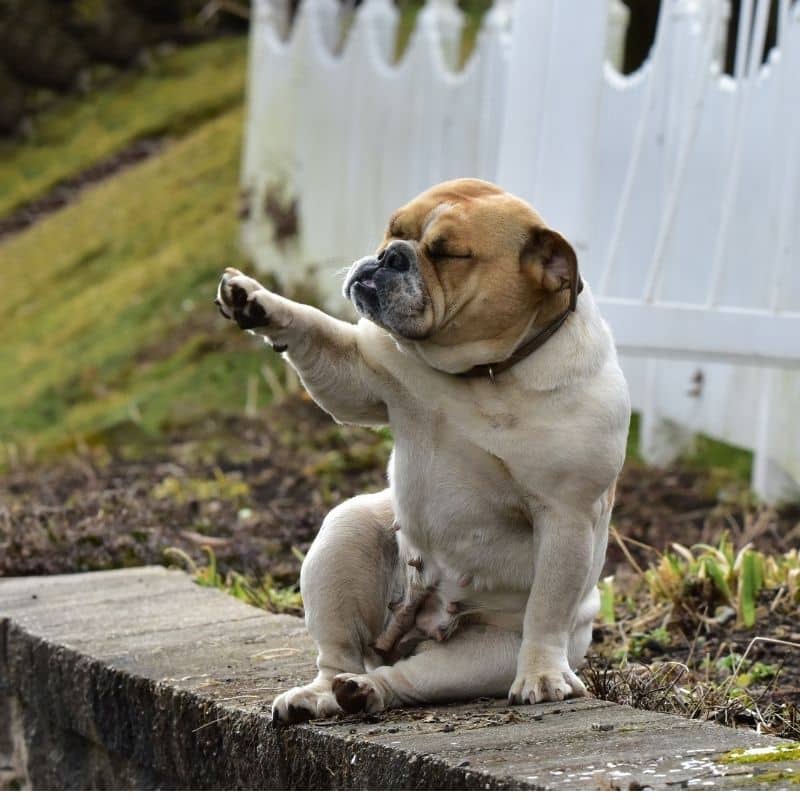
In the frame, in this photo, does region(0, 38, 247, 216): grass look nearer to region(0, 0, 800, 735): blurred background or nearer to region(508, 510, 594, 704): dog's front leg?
region(0, 0, 800, 735): blurred background

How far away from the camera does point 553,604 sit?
10.2 feet

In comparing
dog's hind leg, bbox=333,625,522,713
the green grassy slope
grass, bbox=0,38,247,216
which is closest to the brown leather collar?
dog's hind leg, bbox=333,625,522,713

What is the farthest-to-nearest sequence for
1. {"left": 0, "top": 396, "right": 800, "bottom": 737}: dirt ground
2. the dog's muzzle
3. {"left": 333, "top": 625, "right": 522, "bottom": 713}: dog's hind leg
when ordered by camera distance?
{"left": 0, "top": 396, "right": 800, "bottom": 737}: dirt ground
{"left": 333, "top": 625, "right": 522, "bottom": 713}: dog's hind leg
the dog's muzzle

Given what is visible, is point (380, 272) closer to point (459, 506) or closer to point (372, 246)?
point (459, 506)

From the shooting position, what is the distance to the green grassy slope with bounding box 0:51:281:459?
959 cm

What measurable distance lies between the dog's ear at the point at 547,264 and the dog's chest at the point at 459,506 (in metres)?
0.36

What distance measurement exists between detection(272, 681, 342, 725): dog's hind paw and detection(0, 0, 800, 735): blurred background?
86 centimetres

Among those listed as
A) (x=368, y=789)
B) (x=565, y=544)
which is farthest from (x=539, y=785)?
(x=565, y=544)

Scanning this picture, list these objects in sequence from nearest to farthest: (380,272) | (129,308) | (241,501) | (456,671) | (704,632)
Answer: (380,272), (456,671), (704,632), (241,501), (129,308)

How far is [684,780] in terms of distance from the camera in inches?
97.7

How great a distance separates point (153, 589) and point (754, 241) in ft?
9.59

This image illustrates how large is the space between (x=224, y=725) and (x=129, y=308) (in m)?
8.60

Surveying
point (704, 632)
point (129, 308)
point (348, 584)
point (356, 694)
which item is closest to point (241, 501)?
point (704, 632)

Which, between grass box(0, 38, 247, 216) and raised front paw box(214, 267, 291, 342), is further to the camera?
grass box(0, 38, 247, 216)
